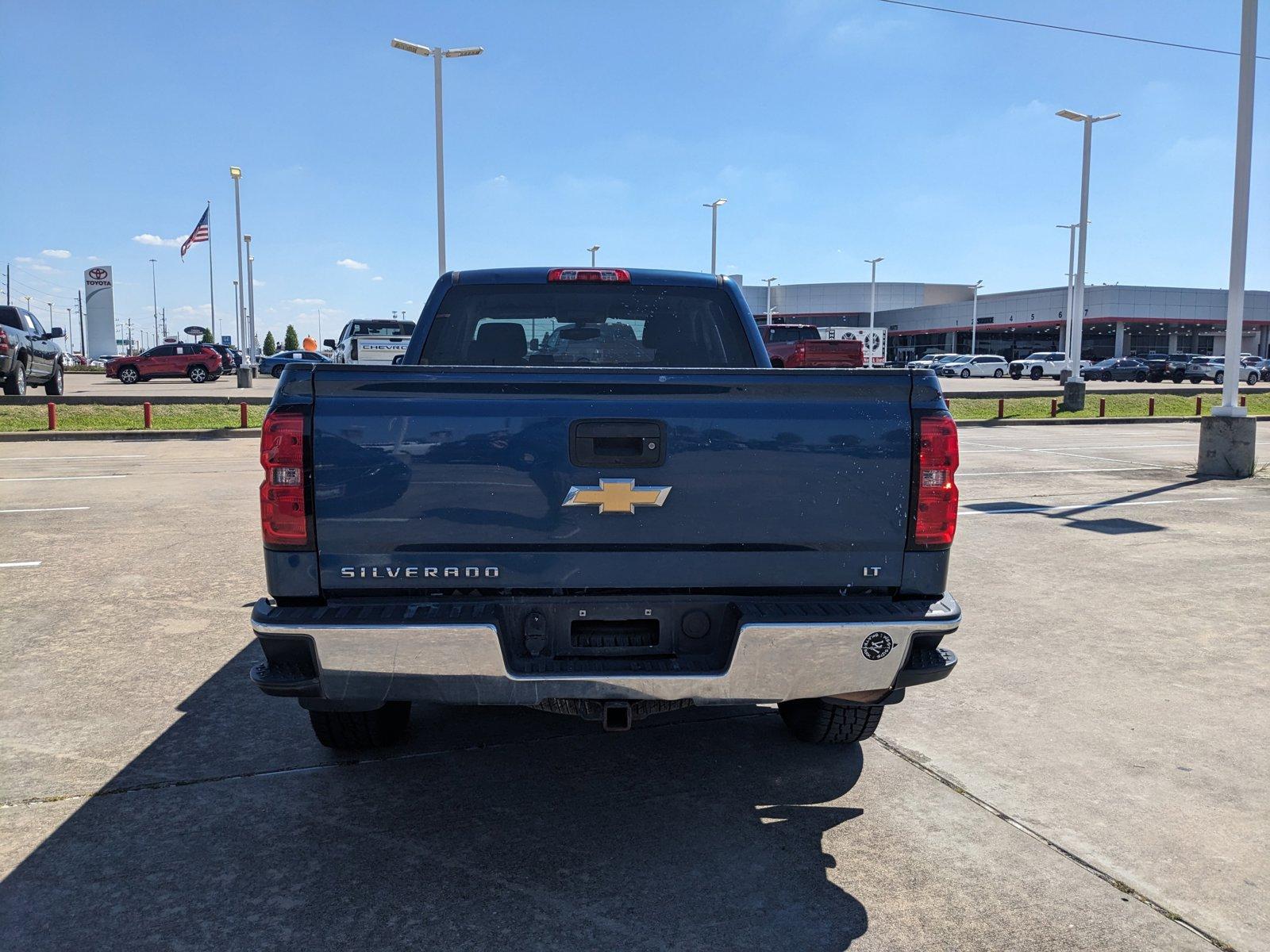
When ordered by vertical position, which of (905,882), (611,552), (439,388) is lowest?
(905,882)

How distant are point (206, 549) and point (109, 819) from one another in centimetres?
521

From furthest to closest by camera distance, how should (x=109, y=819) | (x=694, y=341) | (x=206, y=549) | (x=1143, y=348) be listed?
(x=1143, y=348) → (x=206, y=549) → (x=694, y=341) → (x=109, y=819)

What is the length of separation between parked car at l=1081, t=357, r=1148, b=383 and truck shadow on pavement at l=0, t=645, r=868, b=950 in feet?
188

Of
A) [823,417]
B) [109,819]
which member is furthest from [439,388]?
[109,819]

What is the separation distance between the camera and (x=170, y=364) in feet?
132

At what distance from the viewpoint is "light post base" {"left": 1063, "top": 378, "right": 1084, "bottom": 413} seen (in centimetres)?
2873

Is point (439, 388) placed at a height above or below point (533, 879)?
above

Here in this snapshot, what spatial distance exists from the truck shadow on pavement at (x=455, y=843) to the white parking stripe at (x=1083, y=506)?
7.04 meters

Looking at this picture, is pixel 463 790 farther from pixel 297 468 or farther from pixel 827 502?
pixel 827 502

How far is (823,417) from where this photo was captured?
3.16 m

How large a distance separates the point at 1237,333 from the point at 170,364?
38.0 meters

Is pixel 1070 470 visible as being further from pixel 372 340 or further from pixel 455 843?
pixel 372 340

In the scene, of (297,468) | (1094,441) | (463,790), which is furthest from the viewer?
(1094,441)

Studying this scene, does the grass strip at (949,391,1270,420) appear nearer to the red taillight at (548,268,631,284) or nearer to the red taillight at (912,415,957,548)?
the red taillight at (548,268,631,284)
